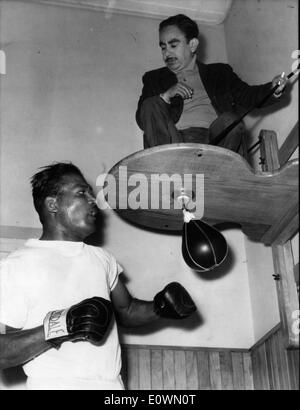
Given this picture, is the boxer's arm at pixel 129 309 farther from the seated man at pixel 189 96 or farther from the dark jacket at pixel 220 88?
the dark jacket at pixel 220 88

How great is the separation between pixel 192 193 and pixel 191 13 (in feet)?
4.17

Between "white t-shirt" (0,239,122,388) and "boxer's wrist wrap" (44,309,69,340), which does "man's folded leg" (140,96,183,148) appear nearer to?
"white t-shirt" (0,239,122,388)

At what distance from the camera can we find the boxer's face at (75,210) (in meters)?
1.98

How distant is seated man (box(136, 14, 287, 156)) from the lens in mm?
2094

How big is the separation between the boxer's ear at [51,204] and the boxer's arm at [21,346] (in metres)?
0.49

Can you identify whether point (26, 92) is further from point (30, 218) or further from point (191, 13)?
point (191, 13)

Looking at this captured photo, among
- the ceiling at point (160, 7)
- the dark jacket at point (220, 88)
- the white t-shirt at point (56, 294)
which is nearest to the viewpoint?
the white t-shirt at point (56, 294)

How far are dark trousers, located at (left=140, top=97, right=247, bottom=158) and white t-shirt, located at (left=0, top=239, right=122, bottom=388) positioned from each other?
0.48 metres

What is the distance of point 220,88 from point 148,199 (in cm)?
58

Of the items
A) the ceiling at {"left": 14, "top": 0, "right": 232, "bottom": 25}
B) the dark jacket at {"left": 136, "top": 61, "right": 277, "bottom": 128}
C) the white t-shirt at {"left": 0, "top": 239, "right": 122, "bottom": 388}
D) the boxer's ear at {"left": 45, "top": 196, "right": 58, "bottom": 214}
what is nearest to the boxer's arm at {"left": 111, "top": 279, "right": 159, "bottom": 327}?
the white t-shirt at {"left": 0, "top": 239, "right": 122, "bottom": 388}

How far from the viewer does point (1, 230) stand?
227cm

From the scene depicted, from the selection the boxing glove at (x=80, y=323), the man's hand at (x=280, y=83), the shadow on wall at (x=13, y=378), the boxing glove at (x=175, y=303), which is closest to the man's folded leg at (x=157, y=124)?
the man's hand at (x=280, y=83)

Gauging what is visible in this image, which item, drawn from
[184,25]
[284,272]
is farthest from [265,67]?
[284,272]

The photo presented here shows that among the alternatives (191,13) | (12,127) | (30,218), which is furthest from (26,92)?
(191,13)
